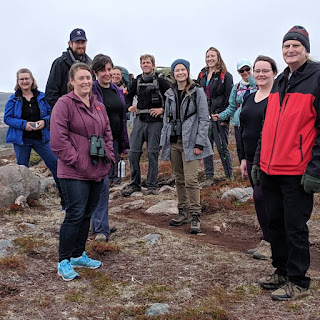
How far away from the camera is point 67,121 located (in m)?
5.52

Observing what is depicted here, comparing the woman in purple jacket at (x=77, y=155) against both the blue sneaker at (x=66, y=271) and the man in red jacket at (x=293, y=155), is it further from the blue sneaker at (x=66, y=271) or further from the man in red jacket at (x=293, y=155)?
the man in red jacket at (x=293, y=155)

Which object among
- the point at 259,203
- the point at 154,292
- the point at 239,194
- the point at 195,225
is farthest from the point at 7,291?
the point at 239,194

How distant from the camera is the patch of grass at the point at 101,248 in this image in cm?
685

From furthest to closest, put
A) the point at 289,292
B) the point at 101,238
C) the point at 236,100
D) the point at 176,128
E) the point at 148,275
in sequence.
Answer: the point at 236,100 < the point at 176,128 < the point at 101,238 < the point at 148,275 < the point at 289,292

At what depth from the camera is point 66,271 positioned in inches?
224

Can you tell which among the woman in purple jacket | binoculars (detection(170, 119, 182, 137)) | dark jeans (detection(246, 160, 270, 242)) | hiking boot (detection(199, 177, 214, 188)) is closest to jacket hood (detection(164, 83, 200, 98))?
binoculars (detection(170, 119, 182, 137))

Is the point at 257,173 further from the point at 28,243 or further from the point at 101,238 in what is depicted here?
the point at 28,243

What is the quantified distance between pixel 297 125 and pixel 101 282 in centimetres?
331

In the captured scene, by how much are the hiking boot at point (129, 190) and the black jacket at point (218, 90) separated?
123 inches

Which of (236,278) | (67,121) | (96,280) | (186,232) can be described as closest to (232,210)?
(186,232)

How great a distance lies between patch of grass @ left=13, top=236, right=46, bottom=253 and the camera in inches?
272

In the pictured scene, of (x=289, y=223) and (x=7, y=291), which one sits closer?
(x=289, y=223)

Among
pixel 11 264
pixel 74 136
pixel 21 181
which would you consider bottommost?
pixel 11 264

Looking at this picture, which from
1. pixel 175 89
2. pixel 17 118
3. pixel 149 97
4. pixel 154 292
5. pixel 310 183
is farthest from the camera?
pixel 149 97
